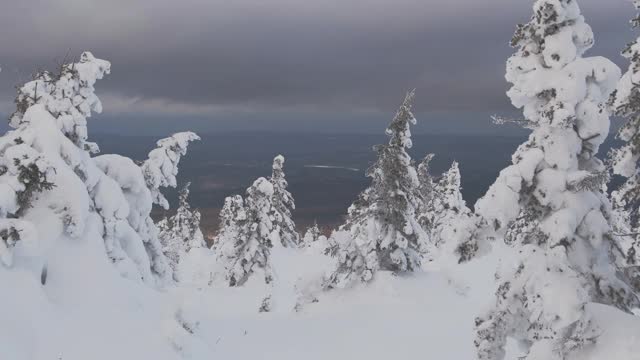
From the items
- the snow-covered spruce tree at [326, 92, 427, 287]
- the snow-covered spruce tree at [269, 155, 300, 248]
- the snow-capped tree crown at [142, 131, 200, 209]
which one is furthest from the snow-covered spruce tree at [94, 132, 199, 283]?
the snow-covered spruce tree at [269, 155, 300, 248]

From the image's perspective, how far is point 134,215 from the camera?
21375mm

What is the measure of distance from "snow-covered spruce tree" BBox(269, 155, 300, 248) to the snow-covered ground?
19541 mm

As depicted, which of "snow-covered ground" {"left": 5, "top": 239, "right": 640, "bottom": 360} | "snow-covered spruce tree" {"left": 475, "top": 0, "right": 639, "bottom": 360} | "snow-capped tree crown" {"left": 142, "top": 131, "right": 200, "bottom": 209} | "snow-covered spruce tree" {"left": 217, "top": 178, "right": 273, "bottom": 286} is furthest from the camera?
"snow-covered spruce tree" {"left": 217, "top": 178, "right": 273, "bottom": 286}

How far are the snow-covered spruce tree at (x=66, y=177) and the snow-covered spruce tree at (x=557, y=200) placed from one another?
10.0 m

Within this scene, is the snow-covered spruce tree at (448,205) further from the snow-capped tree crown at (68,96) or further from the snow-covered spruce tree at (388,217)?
the snow-capped tree crown at (68,96)

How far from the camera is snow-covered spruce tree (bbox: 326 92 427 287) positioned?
85.8ft

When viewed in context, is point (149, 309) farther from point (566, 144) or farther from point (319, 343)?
point (566, 144)

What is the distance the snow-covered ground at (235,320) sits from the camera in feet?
38.2

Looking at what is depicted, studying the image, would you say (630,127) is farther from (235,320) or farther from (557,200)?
(235,320)

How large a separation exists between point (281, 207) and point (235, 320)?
113ft

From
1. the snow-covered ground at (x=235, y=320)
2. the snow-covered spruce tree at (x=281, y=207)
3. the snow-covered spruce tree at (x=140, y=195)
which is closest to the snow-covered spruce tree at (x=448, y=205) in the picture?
the snow-covered spruce tree at (x=281, y=207)

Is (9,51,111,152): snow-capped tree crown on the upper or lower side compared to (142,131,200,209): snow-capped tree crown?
upper

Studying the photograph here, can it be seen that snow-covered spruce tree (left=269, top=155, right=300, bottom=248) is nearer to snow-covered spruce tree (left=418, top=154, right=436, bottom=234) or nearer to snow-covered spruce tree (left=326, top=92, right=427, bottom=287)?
snow-covered spruce tree (left=418, top=154, right=436, bottom=234)

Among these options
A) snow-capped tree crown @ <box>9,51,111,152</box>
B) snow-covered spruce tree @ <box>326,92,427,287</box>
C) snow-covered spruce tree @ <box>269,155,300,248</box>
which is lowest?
snow-covered spruce tree @ <box>269,155,300,248</box>
